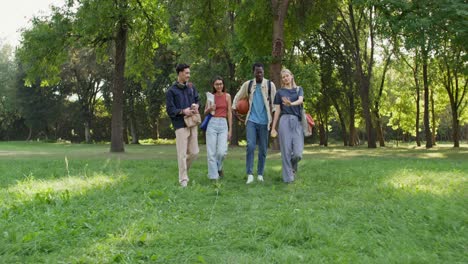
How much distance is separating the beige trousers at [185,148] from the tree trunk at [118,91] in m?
12.8

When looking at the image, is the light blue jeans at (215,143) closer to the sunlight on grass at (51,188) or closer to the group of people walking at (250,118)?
the group of people walking at (250,118)

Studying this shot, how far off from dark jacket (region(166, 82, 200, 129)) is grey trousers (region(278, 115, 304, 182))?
1.80 m

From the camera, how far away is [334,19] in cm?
3288

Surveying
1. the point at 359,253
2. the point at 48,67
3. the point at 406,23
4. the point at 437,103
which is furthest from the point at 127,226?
the point at 437,103

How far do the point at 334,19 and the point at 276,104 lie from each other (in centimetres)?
2627

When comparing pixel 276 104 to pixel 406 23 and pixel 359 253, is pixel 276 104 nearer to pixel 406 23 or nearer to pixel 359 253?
pixel 359 253

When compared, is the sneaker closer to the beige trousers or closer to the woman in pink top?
the beige trousers

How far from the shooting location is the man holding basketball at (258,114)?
868 cm

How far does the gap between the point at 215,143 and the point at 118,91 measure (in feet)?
43.8

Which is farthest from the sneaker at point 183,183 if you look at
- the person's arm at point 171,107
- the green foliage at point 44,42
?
the green foliage at point 44,42

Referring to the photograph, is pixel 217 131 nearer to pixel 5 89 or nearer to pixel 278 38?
pixel 278 38

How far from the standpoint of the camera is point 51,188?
22.8ft

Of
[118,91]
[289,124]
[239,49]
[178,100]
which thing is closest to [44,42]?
[118,91]

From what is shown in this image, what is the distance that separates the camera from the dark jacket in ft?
26.7
